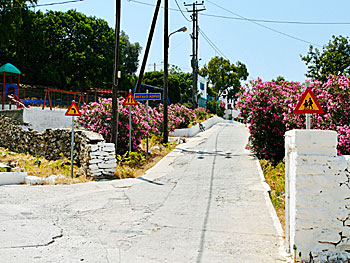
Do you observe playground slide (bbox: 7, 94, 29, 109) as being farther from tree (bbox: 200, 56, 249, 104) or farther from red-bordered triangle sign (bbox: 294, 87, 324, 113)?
tree (bbox: 200, 56, 249, 104)

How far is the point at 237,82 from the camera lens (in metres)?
67.9

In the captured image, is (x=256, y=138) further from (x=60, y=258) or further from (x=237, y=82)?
(x=237, y=82)

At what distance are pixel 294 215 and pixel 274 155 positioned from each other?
8703 millimetres

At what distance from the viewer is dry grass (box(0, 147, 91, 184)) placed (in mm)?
10723

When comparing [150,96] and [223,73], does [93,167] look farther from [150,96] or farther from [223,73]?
[223,73]

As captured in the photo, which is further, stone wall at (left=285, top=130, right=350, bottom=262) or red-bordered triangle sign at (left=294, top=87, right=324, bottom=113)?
red-bordered triangle sign at (left=294, top=87, right=324, bottom=113)

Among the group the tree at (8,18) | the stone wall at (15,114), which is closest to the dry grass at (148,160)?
the stone wall at (15,114)

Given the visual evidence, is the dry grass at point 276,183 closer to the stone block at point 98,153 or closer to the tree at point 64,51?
the stone block at point 98,153

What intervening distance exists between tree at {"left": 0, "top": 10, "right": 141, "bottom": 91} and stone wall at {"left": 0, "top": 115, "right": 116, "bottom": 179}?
61.0 ft

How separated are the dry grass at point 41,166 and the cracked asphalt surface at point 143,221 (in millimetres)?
1079

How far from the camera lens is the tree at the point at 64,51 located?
34500 millimetres

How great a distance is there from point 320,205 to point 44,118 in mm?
15862

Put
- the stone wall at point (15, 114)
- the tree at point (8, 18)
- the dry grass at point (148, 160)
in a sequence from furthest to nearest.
Result: the tree at point (8, 18), the stone wall at point (15, 114), the dry grass at point (148, 160)

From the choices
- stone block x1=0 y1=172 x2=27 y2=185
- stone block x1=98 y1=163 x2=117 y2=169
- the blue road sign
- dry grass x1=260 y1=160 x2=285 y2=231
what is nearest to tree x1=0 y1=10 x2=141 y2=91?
the blue road sign
